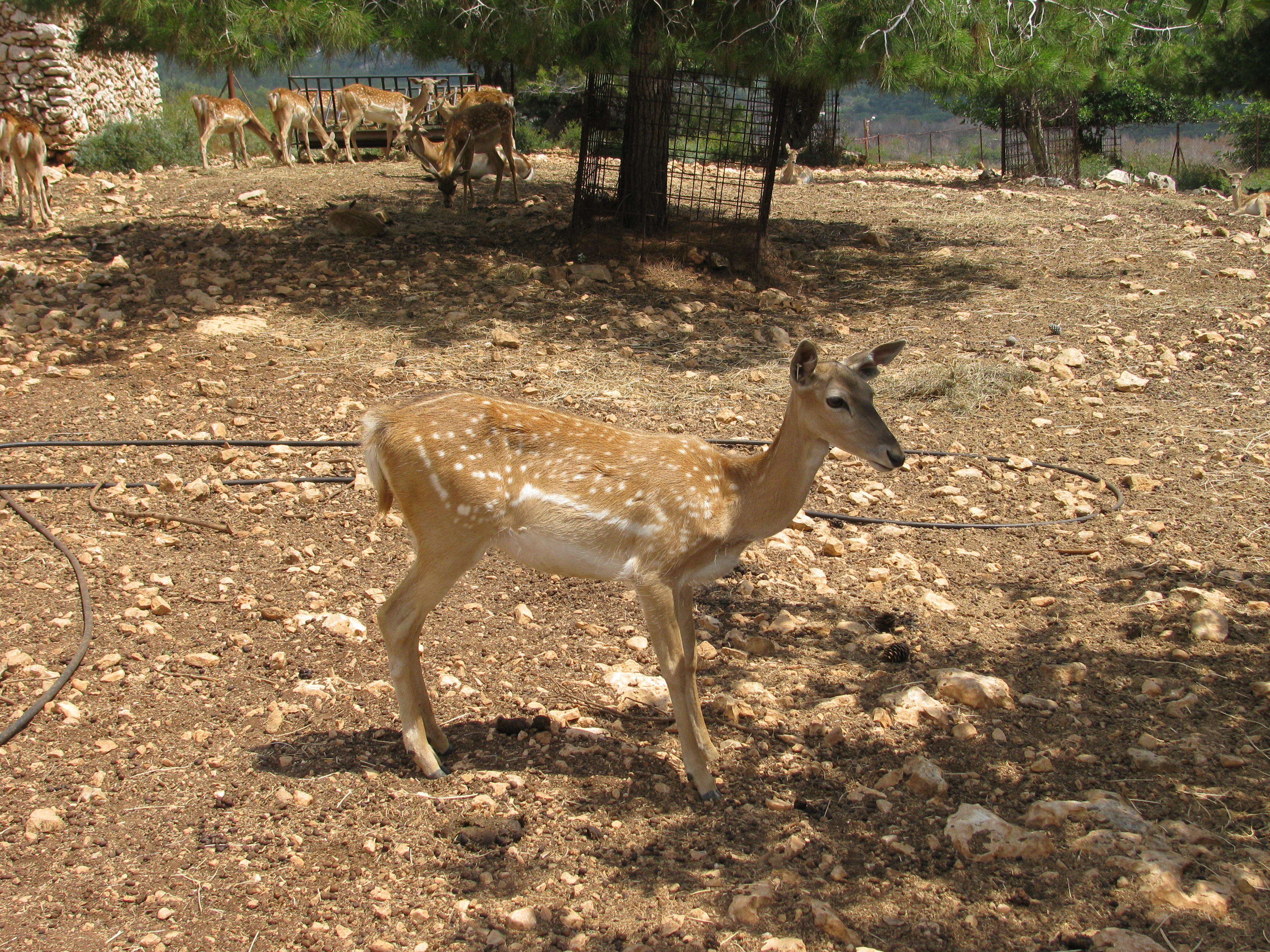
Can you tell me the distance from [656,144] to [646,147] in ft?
0.38

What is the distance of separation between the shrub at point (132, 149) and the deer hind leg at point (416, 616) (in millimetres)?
17195

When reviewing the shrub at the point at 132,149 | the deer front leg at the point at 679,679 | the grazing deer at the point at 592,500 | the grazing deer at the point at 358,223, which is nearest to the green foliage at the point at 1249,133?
the grazing deer at the point at 358,223

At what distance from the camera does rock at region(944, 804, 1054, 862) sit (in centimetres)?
355

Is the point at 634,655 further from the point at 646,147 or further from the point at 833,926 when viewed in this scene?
the point at 646,147

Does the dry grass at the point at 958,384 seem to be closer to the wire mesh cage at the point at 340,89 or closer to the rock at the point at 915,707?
the rock at the point at 915,707

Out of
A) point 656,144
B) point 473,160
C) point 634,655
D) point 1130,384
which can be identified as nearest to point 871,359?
point 634,655

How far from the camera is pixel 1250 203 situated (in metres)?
17.0

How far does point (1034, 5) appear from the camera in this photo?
373 inches

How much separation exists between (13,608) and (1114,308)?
9959 millimetres

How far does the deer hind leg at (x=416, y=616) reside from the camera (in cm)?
421

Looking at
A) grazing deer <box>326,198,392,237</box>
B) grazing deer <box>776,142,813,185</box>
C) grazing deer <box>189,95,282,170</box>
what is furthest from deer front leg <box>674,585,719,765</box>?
grazing deer <box>189,95,282,170</box>

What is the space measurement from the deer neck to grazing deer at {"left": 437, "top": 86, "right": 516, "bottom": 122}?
13381 mm

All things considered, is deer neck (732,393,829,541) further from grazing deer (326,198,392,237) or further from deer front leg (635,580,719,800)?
grazing deer (326,198,392,237)

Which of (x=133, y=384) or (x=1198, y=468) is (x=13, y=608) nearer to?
(x=133, y=384)
